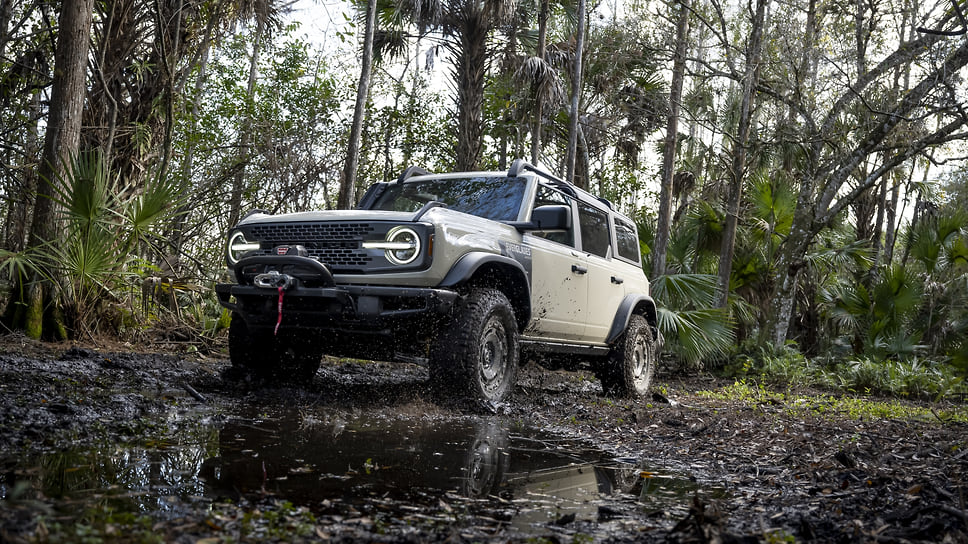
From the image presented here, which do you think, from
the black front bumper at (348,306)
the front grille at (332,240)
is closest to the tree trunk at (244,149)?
the front grille at (332,240)

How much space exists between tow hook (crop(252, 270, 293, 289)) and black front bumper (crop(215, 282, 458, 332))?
3cm

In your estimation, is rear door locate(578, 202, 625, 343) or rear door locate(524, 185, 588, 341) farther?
rear door locate(578, 202, 625, 343)

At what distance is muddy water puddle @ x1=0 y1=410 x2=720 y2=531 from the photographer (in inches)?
97.4

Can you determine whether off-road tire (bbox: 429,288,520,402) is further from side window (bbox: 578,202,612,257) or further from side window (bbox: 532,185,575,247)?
side window (bbox: 578,202,612,257)

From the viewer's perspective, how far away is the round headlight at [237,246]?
17.7 ft

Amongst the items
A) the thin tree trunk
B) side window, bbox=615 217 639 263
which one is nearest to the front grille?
the thin tree trunk

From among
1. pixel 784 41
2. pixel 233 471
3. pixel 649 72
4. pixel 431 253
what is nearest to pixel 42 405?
pixel 233 471

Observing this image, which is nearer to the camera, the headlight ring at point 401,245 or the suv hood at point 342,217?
the headlight ring at point 401,245

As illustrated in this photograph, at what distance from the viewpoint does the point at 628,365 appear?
24.5 ft

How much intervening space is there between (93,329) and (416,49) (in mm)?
16563

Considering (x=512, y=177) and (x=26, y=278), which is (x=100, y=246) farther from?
(x=512, y=177)

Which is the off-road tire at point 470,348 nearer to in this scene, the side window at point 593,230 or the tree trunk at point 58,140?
the side window at point 593,230

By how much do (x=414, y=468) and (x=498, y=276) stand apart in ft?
8.46

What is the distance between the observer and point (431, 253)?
4898 mm
